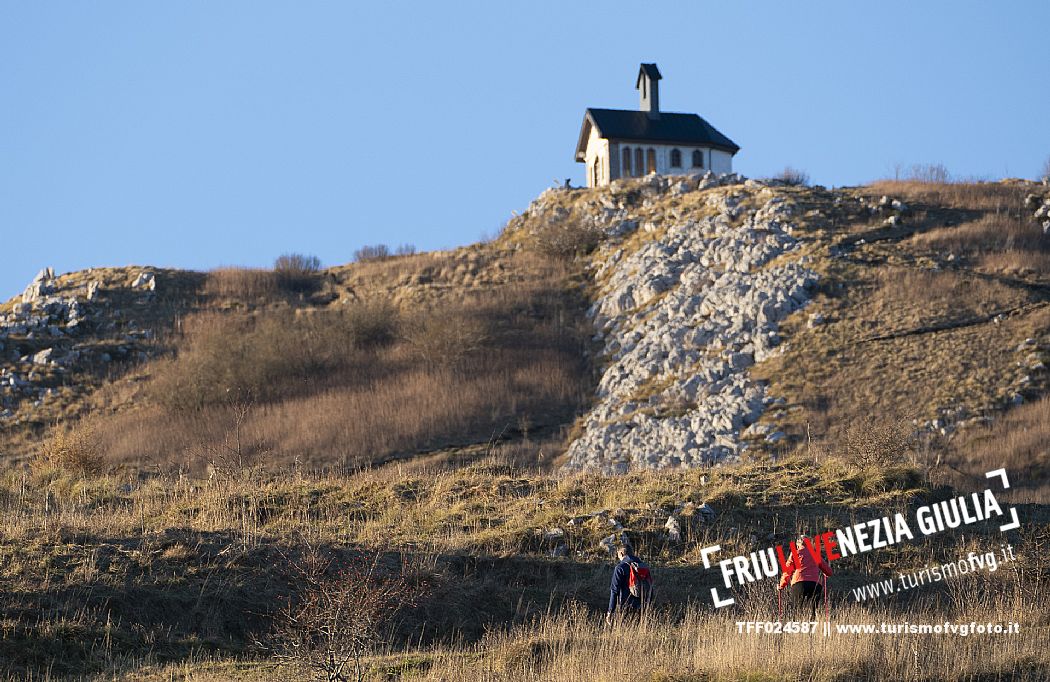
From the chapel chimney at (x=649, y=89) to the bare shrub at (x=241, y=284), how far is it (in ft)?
77.1

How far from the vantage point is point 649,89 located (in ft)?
205

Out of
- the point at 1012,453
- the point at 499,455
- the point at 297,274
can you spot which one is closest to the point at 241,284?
the point at 297,274

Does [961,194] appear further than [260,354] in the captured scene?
Yes

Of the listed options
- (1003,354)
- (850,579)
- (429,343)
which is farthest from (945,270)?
(850,579)

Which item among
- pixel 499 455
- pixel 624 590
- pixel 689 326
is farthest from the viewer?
pixel 689 326

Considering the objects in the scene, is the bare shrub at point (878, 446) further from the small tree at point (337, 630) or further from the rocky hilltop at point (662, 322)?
the small tree at point (337, 630)

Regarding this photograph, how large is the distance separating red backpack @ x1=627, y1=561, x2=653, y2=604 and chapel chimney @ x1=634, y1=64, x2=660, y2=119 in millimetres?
51618

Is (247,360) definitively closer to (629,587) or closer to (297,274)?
(297,274)

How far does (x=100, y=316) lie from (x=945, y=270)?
32014 millimetres

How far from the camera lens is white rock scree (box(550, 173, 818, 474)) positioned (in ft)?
102

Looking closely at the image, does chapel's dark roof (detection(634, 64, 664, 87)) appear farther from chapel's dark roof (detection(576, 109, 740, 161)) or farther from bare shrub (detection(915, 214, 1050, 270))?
bare shrub (detection(915, 214, 1050, 270))

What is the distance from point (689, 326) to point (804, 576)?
25.7 meters

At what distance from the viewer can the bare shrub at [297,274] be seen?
50.7 metres

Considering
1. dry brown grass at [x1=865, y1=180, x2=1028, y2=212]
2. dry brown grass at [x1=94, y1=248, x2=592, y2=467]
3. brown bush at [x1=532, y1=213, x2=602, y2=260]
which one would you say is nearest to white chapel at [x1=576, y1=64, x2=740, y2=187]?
brown bush at [x1=532, y1=213, x2=602, y2=260]
